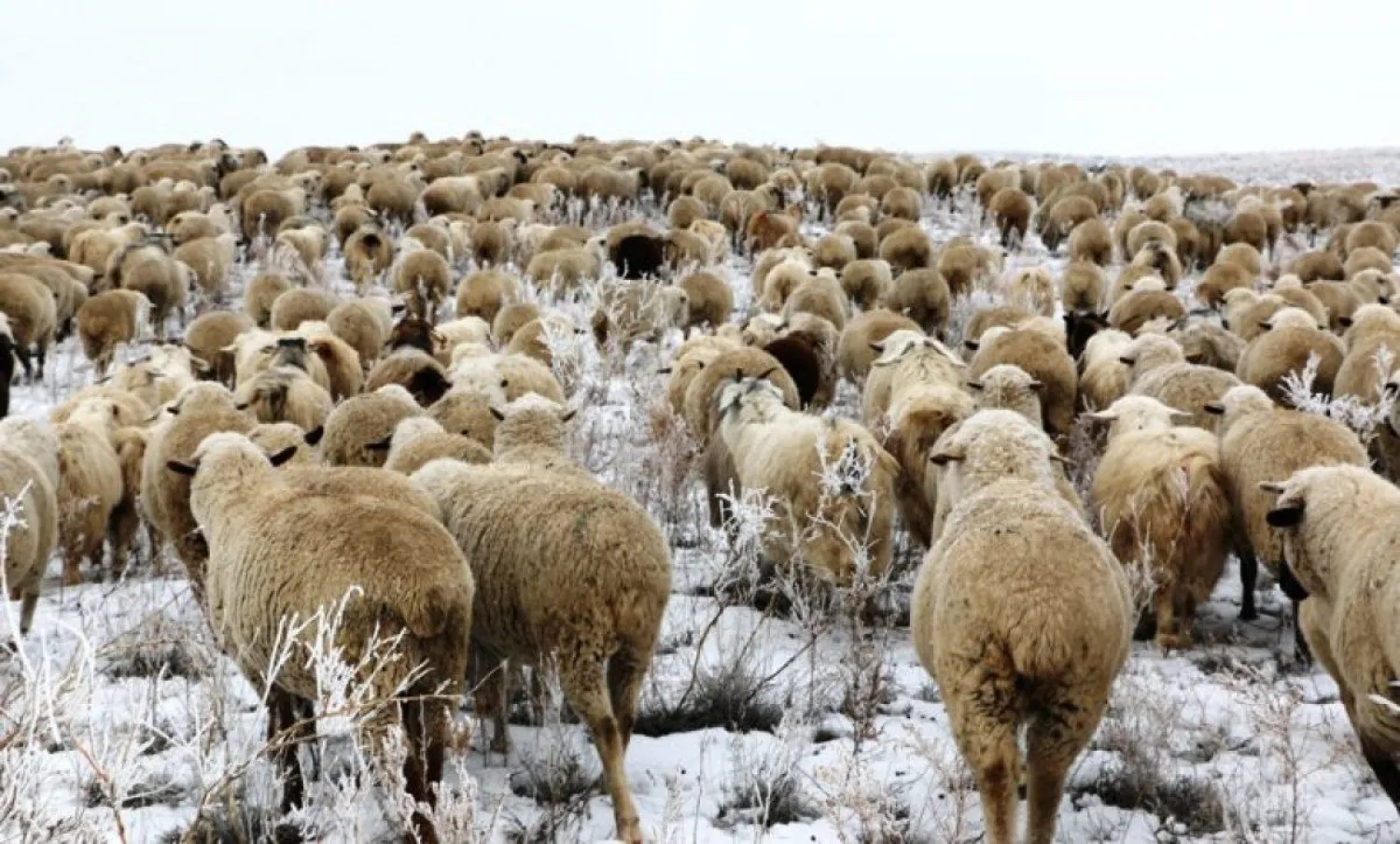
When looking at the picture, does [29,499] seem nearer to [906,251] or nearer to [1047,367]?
[1047,367]

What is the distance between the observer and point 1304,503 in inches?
209

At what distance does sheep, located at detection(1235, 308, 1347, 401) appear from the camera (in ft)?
32.2

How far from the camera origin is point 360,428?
24.5ft

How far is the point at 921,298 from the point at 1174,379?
20.6 ft

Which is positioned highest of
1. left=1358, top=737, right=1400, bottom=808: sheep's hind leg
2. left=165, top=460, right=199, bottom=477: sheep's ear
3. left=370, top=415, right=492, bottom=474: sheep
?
left=165, top=460, right=199, bottom=477: sheep's ear

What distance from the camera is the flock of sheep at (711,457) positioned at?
4.14 m

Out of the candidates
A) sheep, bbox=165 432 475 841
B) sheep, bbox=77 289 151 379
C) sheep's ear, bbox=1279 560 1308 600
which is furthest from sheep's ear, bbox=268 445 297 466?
sheep, bbox=77 289 151 379

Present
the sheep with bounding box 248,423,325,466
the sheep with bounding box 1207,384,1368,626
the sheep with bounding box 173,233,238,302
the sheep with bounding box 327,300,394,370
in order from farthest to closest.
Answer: the sheep with bounding box 173,233,238,302 < the sheep with bounding box 327,300,394,370 < the sheep with bounding box 248,423,325,466 < the sheep with bounding box 1207,384,1368,626

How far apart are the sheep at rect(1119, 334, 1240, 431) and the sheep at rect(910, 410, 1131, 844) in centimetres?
475

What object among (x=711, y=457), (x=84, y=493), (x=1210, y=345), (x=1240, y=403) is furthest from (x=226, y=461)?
(x=1210, y=345)

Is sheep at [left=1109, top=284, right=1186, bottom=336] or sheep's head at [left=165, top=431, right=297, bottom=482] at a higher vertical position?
sheep's head at [left=165, top=431, right=297, bottom=482]

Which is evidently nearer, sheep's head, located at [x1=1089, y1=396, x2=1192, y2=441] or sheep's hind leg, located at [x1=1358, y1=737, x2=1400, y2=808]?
sheep's hind leg, located at [x1=1358, y1=737, x2=1400, y2=808]

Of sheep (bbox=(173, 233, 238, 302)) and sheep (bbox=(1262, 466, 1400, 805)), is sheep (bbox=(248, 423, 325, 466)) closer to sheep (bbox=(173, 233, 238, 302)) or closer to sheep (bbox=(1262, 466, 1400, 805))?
sheep (bbox=(1262, 466, 1400, 805))

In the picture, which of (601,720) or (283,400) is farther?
(283,400)
